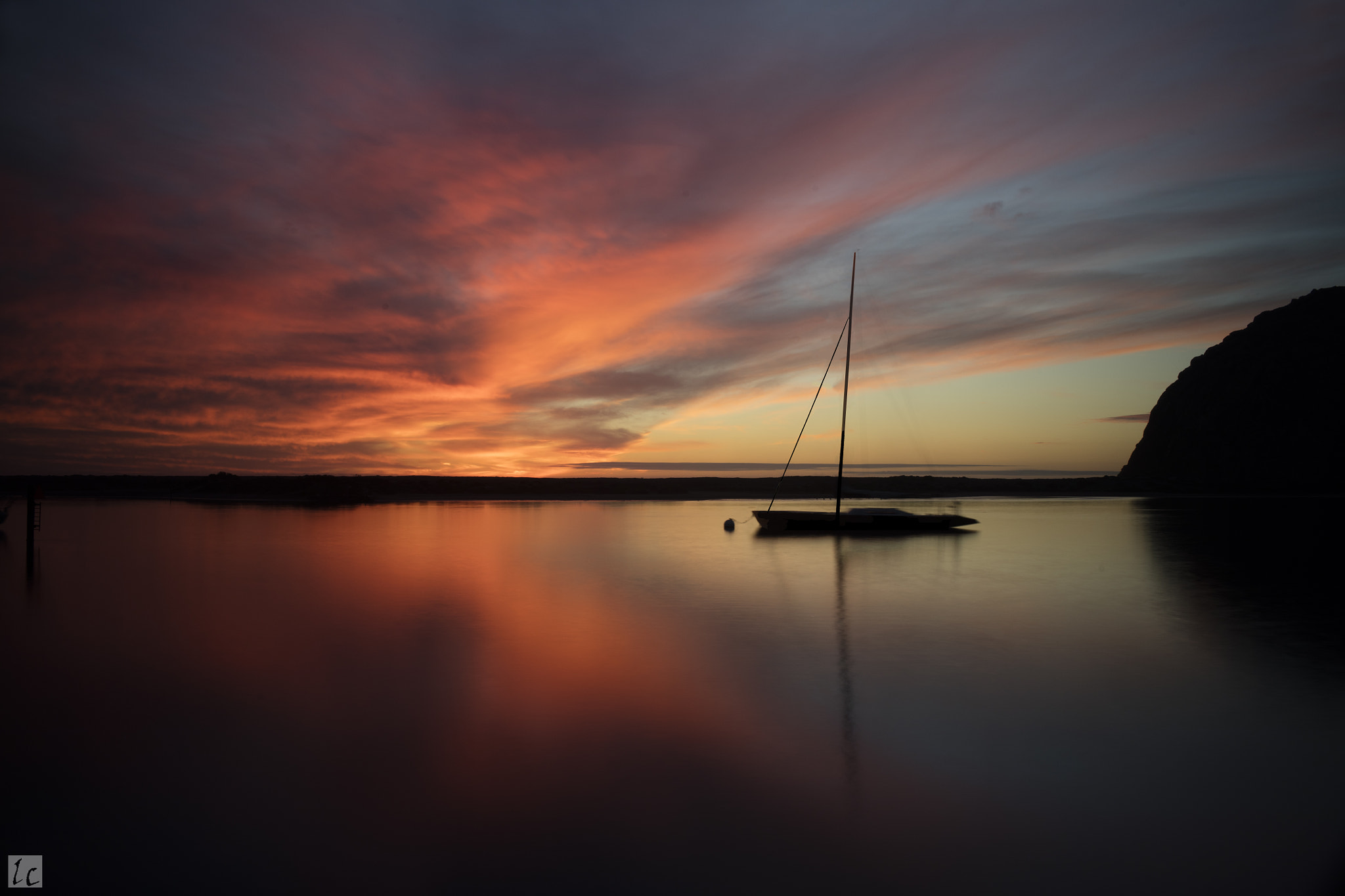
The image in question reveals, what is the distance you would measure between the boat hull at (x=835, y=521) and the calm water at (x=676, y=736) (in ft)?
47.6

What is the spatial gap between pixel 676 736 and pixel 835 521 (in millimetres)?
25550

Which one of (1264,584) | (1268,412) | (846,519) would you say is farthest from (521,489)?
(1268,412)

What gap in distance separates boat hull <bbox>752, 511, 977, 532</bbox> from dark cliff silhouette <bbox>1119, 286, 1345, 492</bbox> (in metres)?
78.6

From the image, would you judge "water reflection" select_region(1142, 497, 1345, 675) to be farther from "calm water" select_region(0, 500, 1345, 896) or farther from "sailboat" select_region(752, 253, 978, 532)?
"sailboat" select_region(752, 253, 978, 532)

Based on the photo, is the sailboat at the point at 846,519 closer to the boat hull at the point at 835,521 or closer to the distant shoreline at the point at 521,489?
the boat hull at the point at 835,521

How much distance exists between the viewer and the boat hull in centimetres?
3158

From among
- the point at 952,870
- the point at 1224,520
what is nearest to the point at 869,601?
the point at 952,870

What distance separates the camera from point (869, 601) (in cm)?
1471

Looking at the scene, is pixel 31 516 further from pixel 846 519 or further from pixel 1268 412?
pixel 1268 412

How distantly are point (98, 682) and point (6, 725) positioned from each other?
1648 millimetres

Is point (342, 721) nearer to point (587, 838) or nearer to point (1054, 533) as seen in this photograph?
point (587, 838)

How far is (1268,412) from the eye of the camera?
90.9 m

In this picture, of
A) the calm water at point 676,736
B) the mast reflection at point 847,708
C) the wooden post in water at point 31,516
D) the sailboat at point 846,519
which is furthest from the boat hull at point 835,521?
the wooden post in water at point 31,516

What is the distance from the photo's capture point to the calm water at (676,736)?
4.62m
